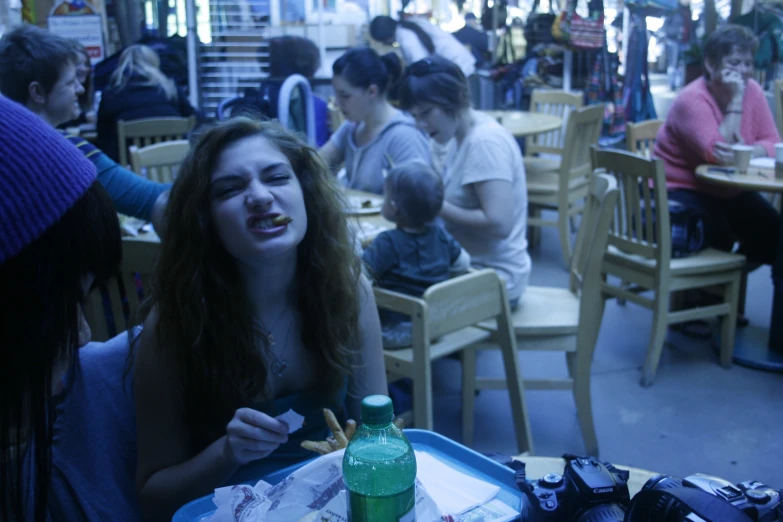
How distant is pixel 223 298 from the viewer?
1.33 m

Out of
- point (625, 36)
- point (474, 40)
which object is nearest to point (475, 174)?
point (625, 36)

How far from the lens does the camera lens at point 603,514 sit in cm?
78

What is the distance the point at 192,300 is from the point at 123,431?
272 millimetres

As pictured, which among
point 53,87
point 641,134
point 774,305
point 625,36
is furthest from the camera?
point 625,36

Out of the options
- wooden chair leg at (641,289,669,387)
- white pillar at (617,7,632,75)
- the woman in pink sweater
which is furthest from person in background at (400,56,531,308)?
white pillar at (617,7,632,75)

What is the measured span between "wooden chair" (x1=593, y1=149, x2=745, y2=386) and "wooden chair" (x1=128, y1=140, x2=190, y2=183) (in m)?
2.05

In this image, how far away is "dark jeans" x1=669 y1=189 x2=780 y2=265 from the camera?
3.58m

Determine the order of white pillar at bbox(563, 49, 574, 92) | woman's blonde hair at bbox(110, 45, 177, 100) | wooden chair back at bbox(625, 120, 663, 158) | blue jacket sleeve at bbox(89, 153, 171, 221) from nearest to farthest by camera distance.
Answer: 1. blue jacket sleeve at bbox(89, 153, 171, 221)
2. wooden chair back at bbox(625, 120, 663, 158)
3. woman's blonde hair at bbox(110, 45, 177, 100)
4. white pillar at bbox(563, 49, 574, 92)

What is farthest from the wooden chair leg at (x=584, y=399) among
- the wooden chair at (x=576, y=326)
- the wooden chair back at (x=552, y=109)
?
the wooden chair back at (x=552, y=109)

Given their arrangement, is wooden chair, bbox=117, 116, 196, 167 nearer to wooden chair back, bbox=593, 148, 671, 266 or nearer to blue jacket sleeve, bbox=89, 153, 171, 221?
blue jacket sleeve, bbox=89, 153, 171, 221

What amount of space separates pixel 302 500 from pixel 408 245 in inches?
60.1

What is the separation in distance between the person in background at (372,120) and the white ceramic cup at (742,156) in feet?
4.76

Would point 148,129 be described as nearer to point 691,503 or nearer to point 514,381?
point 514,381

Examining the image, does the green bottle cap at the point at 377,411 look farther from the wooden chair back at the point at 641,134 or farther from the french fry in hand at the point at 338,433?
the wooden chair back at the point at 641,134
